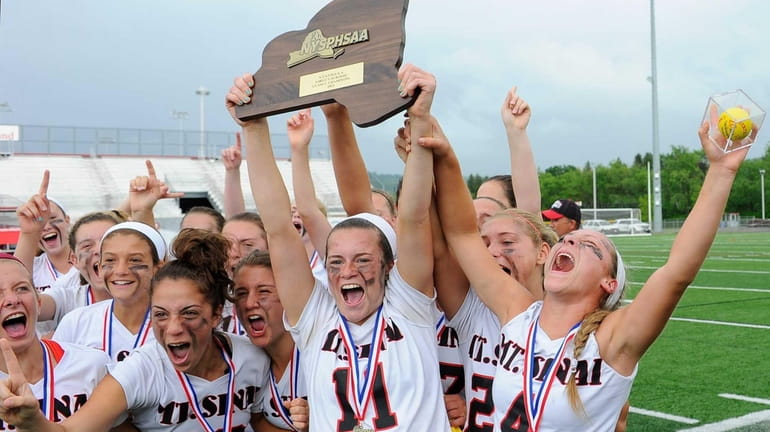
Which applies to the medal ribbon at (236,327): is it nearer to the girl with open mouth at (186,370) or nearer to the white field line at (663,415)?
the girl with open mouth at (186,370)

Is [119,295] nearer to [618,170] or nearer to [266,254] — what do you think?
[266,254]

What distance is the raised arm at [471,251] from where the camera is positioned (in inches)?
98.7

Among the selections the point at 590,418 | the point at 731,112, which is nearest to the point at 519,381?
the point at 590,418

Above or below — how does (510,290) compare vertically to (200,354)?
above

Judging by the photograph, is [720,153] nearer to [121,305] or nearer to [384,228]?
[384,228]

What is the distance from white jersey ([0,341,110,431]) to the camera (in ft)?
8.25

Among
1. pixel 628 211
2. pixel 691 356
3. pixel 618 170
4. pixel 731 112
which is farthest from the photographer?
pixel 618 170

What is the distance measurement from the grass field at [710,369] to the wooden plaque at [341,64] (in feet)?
4.20

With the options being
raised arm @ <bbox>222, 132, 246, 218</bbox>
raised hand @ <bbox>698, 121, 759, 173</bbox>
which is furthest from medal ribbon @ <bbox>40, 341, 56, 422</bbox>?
raised hand @ <bbox>698, 121, 759, 173</bbox>

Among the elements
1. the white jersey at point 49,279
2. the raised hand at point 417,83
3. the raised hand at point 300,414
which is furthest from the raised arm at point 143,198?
the raised hand at point 417,83

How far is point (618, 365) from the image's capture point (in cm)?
225

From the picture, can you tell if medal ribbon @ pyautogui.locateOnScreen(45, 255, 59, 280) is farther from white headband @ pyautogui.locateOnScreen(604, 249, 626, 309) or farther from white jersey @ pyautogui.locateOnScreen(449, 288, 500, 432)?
white headband @ pyautogui.locateOnScreen(604, 249, 626, 309)

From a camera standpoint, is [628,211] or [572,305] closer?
[572,305]

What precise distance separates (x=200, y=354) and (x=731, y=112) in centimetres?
204
